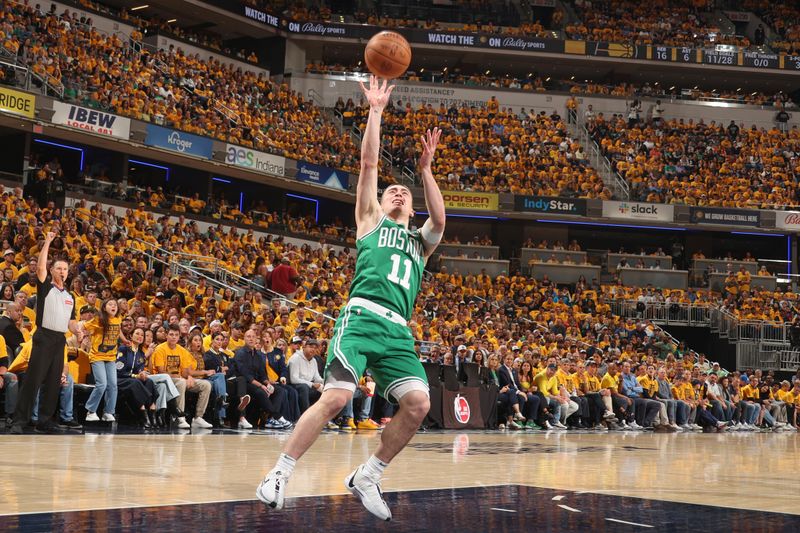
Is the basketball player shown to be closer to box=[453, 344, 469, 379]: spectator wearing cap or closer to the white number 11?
the white number 11

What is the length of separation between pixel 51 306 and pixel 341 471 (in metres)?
4.13

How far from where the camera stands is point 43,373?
34.5ft

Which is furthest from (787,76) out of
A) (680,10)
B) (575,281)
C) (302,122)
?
(302,122)

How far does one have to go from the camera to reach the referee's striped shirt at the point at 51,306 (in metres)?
10.4

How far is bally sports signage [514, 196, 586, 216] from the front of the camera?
124 feet

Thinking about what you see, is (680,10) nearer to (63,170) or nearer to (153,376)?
(63,170)

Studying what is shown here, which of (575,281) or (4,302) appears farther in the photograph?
(575,281)

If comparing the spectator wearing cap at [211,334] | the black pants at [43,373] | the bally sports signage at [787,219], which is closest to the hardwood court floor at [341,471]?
the black pants at [43,373]

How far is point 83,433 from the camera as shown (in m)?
11.3

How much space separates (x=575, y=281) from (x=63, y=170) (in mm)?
19920

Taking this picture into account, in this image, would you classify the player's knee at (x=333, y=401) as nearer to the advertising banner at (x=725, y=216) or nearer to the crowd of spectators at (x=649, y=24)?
the advertising banner at (x=725, y=216)

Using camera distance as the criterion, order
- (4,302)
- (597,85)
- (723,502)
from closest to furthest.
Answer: (723,502), (4,302), (597,85)

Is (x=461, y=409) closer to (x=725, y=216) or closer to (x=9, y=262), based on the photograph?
(x=9, y=262)

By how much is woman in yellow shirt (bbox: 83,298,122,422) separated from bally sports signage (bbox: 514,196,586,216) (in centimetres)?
2657
